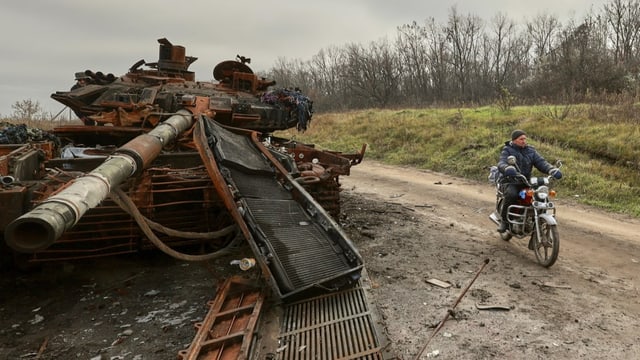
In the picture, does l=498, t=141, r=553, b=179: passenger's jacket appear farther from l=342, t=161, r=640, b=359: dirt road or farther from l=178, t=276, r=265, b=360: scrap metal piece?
l=178, t=276, r=265, b=360: scrap metal piece

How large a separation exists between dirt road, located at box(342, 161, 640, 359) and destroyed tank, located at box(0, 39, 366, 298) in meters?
0.79

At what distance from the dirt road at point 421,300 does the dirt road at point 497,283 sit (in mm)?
15

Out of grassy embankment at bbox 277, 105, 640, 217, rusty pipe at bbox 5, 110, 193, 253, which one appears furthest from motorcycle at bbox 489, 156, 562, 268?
rusty pipe at bbox 5, 110, 193, 253

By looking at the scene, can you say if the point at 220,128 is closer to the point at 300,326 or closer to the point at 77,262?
the point at 77,262

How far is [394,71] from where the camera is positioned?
37844mm

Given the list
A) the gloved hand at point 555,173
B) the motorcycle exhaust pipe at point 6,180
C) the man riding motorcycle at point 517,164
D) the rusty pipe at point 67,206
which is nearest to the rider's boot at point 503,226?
the man riding motorcycle at point 517,164

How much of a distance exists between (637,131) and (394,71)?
28259 millimetres

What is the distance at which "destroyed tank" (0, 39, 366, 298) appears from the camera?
3145mm

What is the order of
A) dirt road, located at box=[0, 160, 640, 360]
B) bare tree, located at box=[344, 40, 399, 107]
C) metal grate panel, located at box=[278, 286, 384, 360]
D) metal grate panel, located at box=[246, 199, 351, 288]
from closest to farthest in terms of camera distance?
1. metal grate panel, located at box=[278, 286, 384, 360]
2. dirt road, located at box=[0, 160, 640, 360]
3. metal grate panel, located at box=[246, 199, 351, 288]
4. bare tree, located at box=[344, 40, 399, 107]

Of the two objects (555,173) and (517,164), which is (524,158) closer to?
(517,164)

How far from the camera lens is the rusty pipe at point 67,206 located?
1880mm

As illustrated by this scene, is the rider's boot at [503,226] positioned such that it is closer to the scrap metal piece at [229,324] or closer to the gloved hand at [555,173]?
the gloved hand at [555,173]

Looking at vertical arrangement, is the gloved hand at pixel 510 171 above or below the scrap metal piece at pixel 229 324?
above

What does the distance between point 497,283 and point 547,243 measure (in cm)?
97
